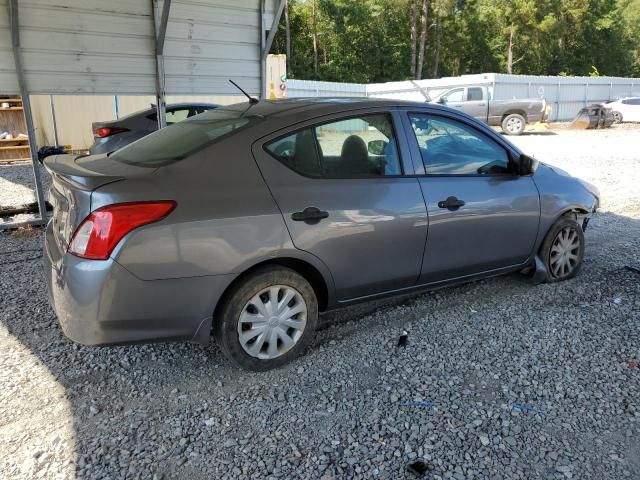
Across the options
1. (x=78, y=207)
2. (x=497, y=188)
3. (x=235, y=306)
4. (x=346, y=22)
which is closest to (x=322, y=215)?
(x=235, y=306)

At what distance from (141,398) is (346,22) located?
41.5 m

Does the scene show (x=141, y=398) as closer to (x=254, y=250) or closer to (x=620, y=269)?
(x=254, y=250)

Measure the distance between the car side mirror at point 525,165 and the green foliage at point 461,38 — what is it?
34857mm

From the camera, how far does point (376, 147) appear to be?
12.1ft

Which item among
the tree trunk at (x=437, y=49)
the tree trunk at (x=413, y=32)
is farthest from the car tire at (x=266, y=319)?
the tree trunk at (x=437, y=49)

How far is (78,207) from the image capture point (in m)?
2.83

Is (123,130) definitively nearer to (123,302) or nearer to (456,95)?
(123,302)

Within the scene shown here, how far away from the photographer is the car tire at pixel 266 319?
3.13 m

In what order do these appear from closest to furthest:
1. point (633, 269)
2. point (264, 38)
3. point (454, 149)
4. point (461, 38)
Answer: point (454, 149)
point (633, 269)
point (264, 38)
point (461, 38)

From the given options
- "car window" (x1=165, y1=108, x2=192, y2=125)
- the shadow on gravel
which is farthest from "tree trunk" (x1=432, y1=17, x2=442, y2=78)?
the shadow on gravel

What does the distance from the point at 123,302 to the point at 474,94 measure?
71.9ft

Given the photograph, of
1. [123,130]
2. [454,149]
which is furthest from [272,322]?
[123,130]

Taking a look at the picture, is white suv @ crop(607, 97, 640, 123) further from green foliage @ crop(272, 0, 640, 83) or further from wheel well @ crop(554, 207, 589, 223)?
wheel well @ crop(554, 207, 589, 223)

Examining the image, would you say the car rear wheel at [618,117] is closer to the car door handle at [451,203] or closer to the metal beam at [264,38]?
the metal beam at [264,38]
